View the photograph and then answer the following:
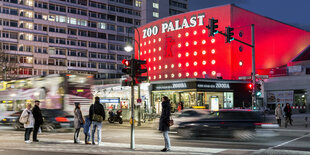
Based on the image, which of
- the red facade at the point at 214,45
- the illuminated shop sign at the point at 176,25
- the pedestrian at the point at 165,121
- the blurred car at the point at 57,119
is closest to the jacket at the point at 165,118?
the pedestrian at the point at 165,121

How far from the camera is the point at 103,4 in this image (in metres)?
92.4

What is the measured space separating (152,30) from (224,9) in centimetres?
1437

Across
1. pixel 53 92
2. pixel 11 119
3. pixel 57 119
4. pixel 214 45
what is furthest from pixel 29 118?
pixel 214 45

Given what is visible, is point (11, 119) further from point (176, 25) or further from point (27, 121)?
point (176, 25)

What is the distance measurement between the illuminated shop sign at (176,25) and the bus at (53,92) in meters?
31.9

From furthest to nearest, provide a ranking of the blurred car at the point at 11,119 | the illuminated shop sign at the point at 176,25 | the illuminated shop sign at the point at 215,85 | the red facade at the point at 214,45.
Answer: the illuminated shop sign at the point at 176,25 → the red facade at the point at 214,45 → the illuminated shop sign at the point at 215,85 → the blurred car at the point at 11,119

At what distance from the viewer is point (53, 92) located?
21.5m

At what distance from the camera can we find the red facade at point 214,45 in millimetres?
49656

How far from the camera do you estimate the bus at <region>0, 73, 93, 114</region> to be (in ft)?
70.3

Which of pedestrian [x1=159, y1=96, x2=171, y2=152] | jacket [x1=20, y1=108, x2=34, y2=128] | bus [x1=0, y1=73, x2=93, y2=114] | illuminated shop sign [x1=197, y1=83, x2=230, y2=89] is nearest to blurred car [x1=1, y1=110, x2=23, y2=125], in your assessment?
bus [x1=0, y1=73, x2=93, y2=114]

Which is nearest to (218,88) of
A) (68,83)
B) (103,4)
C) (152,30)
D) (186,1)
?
(152,30)

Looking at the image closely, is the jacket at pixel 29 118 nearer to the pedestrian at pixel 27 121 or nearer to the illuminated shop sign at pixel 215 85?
the pedestrian at pixel 27 121

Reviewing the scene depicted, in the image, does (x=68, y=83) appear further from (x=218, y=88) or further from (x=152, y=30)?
(x=152, y=30)

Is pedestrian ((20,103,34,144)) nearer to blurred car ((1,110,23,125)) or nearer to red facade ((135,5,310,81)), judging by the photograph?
blurred car ((1,110,23,125))
